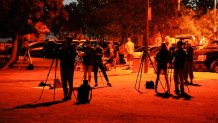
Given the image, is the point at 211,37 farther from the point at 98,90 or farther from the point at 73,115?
the point at 73,115

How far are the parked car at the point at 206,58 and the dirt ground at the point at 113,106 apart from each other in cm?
741

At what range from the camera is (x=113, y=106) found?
12062mm

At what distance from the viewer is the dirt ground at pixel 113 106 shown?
33.5 ft

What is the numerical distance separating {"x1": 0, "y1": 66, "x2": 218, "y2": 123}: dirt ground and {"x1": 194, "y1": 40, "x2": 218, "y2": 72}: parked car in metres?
7.41

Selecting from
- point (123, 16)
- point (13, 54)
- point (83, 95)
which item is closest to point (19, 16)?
point (13, 54)

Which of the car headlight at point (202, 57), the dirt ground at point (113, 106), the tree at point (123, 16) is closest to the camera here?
the dirt ground at point (113, 106)

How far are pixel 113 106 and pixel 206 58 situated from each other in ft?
43.9

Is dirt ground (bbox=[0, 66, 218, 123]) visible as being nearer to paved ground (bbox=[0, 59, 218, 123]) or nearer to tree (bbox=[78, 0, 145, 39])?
paved ground (bbox=[0, 59, 218, 123])

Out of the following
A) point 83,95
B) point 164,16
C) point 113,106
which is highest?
point 164,16

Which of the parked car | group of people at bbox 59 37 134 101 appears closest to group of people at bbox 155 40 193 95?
group of people at bbox 59 37 134 101

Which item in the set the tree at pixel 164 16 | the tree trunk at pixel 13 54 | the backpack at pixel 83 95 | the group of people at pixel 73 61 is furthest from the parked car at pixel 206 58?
the tree at pixel 164 16

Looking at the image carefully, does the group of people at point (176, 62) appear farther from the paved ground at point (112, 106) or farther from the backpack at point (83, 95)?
the backpack at point (83, 95)

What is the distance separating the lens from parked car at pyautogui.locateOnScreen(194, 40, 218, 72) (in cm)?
2394

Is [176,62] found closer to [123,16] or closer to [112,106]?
[112,106]
